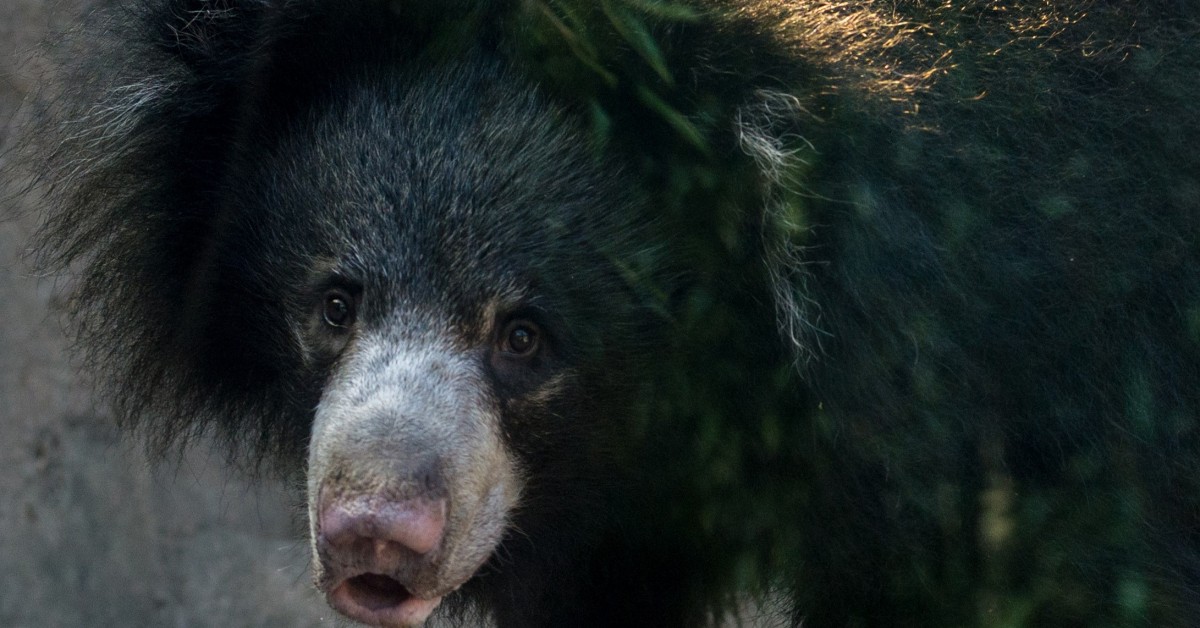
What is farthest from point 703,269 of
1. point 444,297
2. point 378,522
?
point 378,522

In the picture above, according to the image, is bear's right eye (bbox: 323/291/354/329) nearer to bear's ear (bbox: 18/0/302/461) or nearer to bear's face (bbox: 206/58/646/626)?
bear's face (bbox: 206/58/646/626)

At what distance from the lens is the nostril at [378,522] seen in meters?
2.96

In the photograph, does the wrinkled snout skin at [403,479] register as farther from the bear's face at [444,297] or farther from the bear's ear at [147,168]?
the bear's ear at [147,168]

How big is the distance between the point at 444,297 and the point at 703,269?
2.23 feet

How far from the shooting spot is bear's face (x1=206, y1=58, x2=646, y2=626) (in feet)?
10.5

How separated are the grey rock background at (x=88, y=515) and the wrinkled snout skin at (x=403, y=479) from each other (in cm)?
275

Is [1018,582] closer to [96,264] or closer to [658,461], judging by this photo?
[658,461]

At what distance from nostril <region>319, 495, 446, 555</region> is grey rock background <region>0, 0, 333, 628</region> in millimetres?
3033

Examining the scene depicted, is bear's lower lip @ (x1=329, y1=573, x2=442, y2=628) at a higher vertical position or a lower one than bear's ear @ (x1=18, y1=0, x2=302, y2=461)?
lower

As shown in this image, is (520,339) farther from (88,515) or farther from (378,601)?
(88,515)

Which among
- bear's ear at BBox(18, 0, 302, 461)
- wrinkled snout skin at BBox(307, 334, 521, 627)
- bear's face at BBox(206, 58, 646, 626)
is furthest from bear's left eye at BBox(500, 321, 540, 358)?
bear's ear at BBox(18, 0, 302, 461)

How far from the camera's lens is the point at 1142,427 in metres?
3.62

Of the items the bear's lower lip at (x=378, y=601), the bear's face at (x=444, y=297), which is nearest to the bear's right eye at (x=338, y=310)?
the bear's face at (x=444, y=297)

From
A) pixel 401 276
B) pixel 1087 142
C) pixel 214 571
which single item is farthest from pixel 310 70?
pixel 214 571
